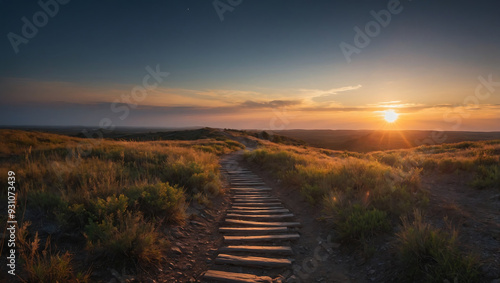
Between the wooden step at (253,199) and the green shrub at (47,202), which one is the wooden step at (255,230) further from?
the green shrub at (47,202)

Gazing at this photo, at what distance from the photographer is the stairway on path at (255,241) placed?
4211 mm

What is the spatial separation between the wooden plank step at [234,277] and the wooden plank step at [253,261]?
0.31m

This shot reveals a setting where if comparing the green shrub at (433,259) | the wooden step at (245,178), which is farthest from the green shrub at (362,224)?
the wooden step at (245,178)

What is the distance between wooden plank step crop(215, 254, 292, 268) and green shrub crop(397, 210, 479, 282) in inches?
75.6

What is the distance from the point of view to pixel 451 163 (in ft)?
32.4

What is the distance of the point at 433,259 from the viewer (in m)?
3.60

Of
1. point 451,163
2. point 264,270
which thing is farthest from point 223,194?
point 451,163

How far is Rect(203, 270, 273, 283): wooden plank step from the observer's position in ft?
12.8

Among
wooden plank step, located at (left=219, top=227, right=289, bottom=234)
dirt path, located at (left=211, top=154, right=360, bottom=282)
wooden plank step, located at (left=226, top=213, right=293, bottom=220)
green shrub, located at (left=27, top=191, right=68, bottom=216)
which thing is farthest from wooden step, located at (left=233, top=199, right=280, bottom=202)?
green shrub, located at (left=27, top=191, right=68, bottom=216)

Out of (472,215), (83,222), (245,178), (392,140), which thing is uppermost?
(392,140)

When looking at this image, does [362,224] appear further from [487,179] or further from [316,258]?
[487,179]

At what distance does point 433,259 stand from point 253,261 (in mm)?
2839

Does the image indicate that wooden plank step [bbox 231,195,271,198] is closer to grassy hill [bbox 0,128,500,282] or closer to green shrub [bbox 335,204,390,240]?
grassy hill [bbox 0,128,500,282]

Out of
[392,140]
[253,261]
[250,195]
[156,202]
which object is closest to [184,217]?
[156,202]
